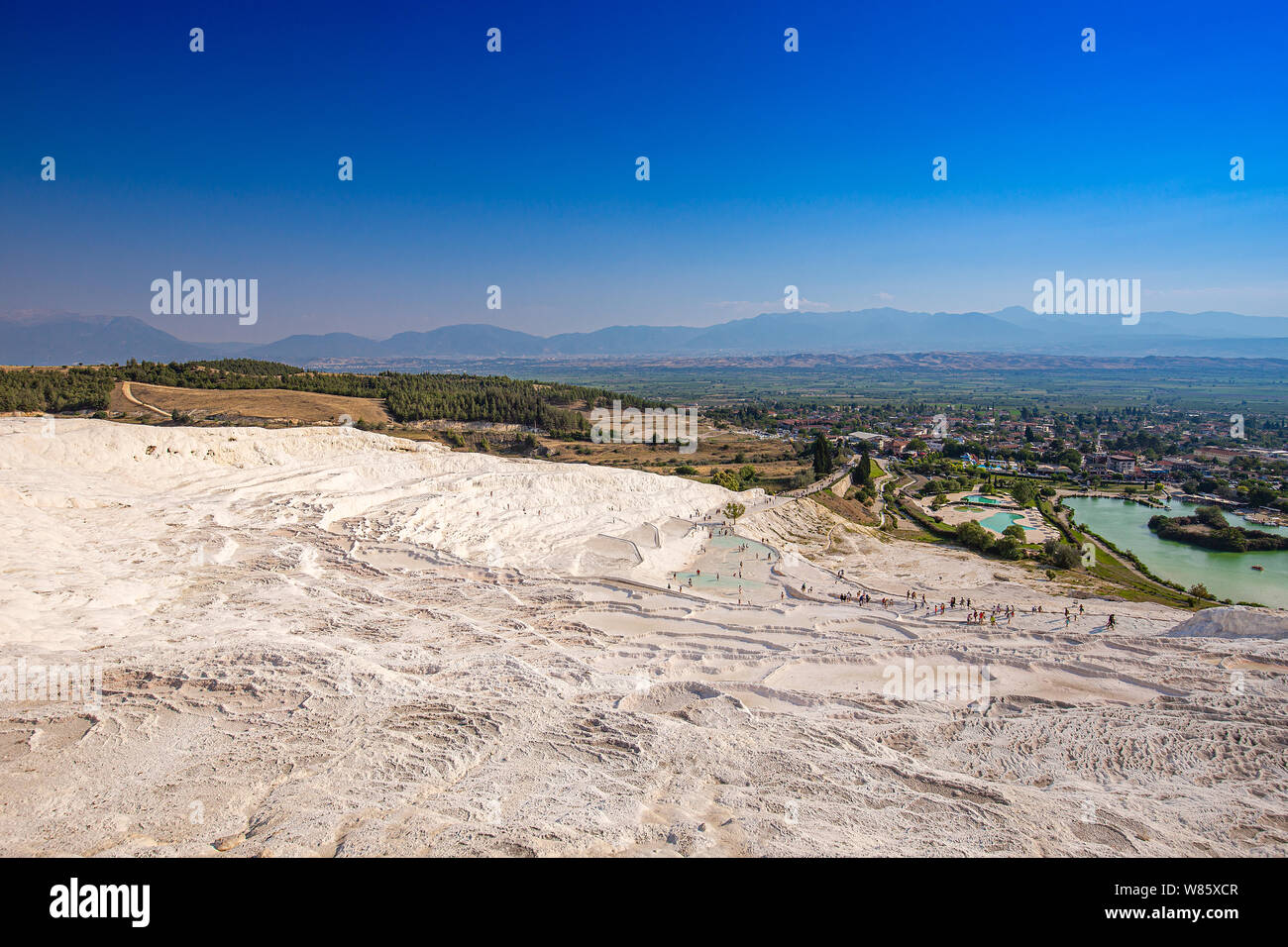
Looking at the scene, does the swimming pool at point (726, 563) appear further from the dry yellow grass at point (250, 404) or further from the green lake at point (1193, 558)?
the dry yellow grass at point (250, 404)

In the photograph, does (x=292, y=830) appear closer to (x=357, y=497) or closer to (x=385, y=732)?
(x=385, y=732)

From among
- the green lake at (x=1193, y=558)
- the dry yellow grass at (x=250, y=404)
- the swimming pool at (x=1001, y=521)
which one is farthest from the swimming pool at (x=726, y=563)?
the dry yellow grass at (x=250, y=404)

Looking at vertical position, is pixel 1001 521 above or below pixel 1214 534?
above

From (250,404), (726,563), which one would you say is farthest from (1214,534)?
(250,404)

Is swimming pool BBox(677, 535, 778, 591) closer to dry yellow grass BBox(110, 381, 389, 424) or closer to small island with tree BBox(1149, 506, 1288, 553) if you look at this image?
small island with tree BBox(1149, 506, 1288, 553)

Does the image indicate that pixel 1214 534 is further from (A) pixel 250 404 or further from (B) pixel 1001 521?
(A) pixel 250 404

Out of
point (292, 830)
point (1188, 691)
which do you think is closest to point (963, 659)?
point (1188, 691)
